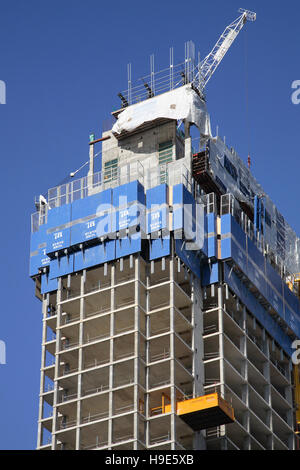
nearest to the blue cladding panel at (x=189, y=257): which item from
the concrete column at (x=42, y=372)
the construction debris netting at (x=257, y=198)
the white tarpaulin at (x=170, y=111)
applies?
the construction debris netting at (x=257, y=198)

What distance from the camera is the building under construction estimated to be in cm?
14912

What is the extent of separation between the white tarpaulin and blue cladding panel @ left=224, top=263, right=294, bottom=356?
1865 centimetres

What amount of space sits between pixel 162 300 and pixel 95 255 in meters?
9.14

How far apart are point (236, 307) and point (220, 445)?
1742 centimetres

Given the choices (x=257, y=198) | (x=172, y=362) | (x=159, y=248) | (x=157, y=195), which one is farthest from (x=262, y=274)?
(x=172, y=362)

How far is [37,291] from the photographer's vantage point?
6481 inches

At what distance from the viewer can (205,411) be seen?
5630 inches

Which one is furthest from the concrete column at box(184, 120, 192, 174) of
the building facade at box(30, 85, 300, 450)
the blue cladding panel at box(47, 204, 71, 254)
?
the blue cladding panel at box(47, 204, 71, 254)

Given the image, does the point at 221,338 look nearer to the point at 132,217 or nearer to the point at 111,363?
the point at 111,363

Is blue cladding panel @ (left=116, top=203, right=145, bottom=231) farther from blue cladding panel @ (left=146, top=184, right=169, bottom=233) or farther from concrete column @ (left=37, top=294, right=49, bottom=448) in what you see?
concrete column @ (left=37, top=294, right=49, bottom=448)

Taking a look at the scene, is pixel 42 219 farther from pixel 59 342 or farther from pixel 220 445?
pixel 220 445
